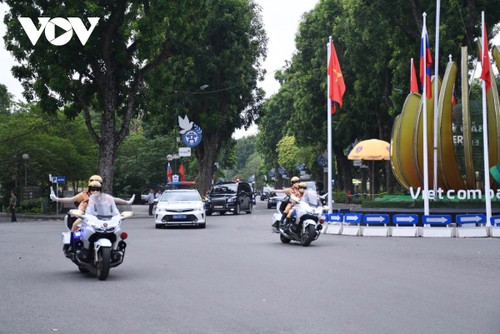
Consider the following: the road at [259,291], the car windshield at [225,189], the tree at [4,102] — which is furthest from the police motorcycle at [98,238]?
the tree at [4,102]

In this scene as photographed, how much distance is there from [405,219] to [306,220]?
6.14m

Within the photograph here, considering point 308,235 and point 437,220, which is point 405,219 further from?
point 308,235

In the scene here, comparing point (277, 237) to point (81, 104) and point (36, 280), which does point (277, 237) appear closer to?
point (36, 280)

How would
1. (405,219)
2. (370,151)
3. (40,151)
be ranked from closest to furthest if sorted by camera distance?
(405,219) < (370,151) < (40,151)

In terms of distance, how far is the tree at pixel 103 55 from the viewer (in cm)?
3189

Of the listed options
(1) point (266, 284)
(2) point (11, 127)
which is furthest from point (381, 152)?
(1) point (266, 284)

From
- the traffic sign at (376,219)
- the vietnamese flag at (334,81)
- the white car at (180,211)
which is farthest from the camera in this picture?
the white car at (180,211)

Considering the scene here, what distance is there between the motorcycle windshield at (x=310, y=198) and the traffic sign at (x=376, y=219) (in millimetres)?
5965

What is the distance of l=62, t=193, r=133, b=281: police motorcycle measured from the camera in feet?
36.1

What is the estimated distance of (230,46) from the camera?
46000mm

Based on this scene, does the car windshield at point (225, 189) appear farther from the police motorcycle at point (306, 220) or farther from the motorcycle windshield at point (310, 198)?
the motorcycle windshield at point (310, 198)

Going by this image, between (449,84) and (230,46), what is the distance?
69.8ft

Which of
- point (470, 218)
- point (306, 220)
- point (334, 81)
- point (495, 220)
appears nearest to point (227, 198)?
point (334, 81)

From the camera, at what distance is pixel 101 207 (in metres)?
11.3
